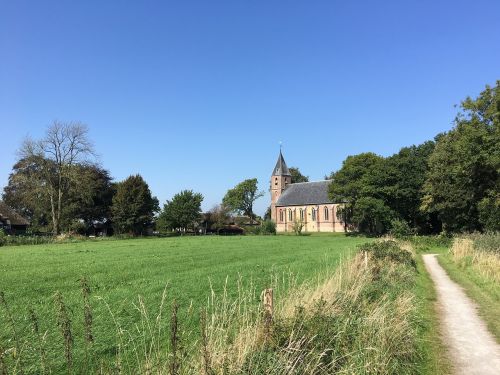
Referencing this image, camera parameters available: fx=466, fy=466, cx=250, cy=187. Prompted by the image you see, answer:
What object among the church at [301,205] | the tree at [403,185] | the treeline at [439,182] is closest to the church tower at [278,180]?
the church at [301,205]

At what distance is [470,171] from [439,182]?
20.7 ft

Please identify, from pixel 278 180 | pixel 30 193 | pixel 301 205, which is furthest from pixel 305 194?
pixel 30 193

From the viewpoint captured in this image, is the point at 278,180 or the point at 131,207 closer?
the point at 131,207

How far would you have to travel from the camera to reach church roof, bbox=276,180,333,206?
97863 millimetres

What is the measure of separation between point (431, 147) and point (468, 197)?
2642 cm

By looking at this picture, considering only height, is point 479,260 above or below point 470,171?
below

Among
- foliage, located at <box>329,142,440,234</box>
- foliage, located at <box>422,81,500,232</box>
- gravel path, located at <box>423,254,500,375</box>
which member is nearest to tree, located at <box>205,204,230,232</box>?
foliage, located at <box>329,142,440,234</box>

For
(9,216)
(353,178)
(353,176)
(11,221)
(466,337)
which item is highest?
(353,176)

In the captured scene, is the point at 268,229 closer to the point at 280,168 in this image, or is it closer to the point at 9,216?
the point at 280,168

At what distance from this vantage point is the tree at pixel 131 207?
75125mm

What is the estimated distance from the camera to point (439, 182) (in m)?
49.4

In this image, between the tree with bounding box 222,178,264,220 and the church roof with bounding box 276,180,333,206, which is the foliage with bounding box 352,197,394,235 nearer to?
the church roof with bounding box 276,180,333,206

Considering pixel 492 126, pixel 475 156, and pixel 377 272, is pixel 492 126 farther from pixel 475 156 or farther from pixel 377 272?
pixel 377 272

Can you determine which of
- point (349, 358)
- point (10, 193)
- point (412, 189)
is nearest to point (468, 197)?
point (412, 189)
